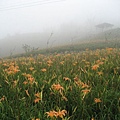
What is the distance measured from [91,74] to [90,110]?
1.27 meters

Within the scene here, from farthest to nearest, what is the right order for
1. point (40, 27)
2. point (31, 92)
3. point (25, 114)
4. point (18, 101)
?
point (40, 27), point (31, 92), point (18, 101), point (25, 114)

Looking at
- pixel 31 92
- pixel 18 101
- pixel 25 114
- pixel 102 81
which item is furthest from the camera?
pixel 102 81

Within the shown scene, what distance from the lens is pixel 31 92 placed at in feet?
11.9

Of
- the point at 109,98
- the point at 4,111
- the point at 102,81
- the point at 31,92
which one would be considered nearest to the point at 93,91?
the point at 109,98

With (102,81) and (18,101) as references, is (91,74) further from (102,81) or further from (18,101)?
(18,101)

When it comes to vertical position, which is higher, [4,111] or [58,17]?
[58,17]

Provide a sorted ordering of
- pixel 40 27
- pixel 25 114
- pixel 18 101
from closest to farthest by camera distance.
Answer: pixel 25 114 → pixel 18 101 → pixel 40 27

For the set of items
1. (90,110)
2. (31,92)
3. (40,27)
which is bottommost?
(90,110)

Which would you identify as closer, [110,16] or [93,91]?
[93,91]

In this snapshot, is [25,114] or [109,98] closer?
[25,114]

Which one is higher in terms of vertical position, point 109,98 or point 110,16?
point 110,16

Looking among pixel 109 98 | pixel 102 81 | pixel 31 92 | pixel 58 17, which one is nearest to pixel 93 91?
pixel 109 98

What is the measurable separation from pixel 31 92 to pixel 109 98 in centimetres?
129

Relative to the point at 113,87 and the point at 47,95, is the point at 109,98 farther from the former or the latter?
the point at 47,95
